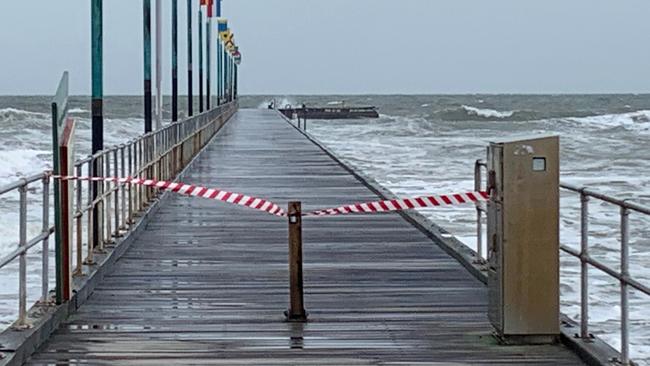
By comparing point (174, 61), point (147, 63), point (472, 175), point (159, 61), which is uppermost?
point (174, 61)

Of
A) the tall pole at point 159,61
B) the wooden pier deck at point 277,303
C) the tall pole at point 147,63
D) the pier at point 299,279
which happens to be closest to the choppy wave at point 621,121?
the tall pole at point 159,61

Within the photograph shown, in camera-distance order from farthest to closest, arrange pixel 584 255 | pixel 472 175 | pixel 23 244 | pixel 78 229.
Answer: pixel 472 175
pixel 78 229
pixel 23 244
pixel 584 255

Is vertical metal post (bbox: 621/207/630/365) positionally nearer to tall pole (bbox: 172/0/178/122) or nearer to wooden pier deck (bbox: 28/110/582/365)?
wooden pier deck (bbox: 28/110/582/365)

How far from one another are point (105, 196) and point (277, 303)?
8.84 ft

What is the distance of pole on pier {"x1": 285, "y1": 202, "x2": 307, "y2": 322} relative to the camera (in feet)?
27.6

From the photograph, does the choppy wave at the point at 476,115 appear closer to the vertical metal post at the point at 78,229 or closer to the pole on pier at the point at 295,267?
the vertical metal post at the point at 78,229

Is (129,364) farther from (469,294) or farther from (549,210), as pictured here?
(469,294)

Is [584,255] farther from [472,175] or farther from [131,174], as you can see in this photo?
[472,175]

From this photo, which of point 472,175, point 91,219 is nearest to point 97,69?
point 91,219

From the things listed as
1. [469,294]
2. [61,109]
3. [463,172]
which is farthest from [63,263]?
[463,172]

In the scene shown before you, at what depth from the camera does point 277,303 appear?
29.9 ft

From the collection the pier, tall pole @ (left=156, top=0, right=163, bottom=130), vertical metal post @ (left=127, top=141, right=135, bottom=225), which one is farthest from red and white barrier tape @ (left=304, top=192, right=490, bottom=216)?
tall pole @ (left=156, top=0, right=163, bottom=130)

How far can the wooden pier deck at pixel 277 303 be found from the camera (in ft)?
23.9

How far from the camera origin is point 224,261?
11508 millimetres
